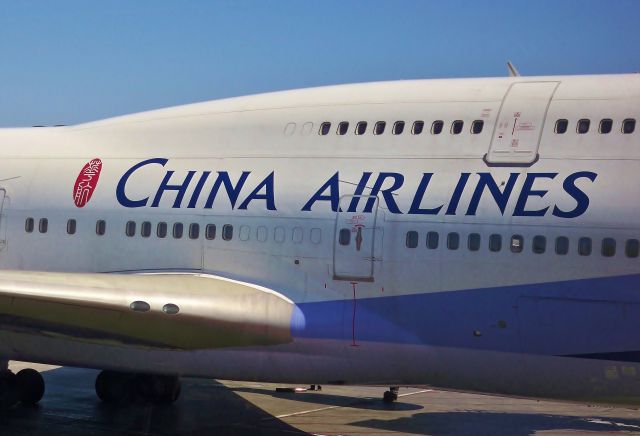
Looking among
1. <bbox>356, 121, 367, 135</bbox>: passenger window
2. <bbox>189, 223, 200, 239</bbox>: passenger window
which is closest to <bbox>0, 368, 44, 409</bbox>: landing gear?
<bbox>189, 223, 200, 239</bbox>: passenger window

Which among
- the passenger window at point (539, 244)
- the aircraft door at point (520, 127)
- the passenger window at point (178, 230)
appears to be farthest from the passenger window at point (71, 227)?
the passenger window at point (539, 244)

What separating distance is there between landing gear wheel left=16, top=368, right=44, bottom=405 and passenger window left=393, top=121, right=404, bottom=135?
33.9 ft

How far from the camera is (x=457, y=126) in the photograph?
1402cm

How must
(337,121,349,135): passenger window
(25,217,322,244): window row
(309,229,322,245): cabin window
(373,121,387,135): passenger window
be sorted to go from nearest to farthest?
(309,229,322,245): cabin window < (25,217,322,244): window row < (373,121,387,135): passenger window < (337,121,349,135): passenger window

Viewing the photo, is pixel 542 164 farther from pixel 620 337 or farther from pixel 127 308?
pixel 127 308

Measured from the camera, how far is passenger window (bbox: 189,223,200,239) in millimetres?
15148

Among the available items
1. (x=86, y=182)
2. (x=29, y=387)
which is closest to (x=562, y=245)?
(x=86, y=182)

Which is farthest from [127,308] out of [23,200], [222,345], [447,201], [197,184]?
[447,201]

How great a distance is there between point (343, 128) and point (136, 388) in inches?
329

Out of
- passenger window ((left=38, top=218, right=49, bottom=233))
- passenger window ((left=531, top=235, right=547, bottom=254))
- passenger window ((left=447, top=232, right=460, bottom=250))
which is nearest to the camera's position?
passenger window ((left=531, top=235, right=547, bottom=254))

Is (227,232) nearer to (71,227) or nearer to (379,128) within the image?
(379,128)

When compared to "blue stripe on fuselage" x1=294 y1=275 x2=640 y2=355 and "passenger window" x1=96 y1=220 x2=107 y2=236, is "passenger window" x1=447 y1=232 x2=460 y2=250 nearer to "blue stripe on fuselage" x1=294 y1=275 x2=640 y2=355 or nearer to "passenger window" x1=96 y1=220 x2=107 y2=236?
A: "blue stripe on fuselage" x1=294 y1=275 x2=640 y2=355

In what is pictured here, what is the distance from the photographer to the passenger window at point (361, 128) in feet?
48.1

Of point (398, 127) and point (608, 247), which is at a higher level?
point (398, 127)
